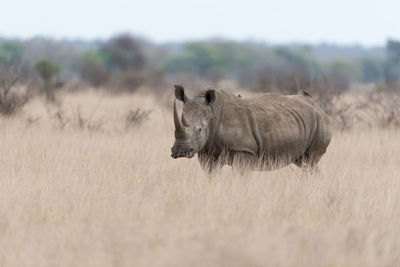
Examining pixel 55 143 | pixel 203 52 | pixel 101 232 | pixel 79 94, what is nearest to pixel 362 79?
pixel 203 52

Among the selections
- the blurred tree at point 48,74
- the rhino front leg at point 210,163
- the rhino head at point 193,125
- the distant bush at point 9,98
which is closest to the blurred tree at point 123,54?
the blurred tree at point 48,74

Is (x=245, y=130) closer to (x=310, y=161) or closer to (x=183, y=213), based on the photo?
(x=310, y=161)

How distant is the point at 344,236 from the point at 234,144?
2.13 metres

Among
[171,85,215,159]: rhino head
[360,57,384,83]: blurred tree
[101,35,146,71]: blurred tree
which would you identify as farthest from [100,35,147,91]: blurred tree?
[171,85,215,159]: rhino head

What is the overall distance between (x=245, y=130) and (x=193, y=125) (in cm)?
54

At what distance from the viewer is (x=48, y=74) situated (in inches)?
865

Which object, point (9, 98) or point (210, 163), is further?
point (9, 98)

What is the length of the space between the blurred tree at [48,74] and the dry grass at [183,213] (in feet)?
37.6

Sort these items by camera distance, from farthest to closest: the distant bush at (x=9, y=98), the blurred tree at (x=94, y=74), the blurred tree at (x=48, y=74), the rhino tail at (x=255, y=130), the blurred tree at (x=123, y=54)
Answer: the blurred tree at (x=123, y=54), the blurred tree at (x=94, y=74), the blurred tree at (x=48, y=74), the distant bush at (x=9, y=98), the rhino tail at (x=255, y=130)

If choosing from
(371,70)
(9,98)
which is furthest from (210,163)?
(371,70)

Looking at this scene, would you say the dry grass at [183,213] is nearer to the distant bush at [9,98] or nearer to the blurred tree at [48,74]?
the distant bush at [9,98]

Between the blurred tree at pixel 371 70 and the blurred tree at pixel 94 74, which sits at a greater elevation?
the blurred tree at pixel 94 74

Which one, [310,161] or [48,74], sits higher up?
[310,161]

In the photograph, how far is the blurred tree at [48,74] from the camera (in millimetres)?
20650
